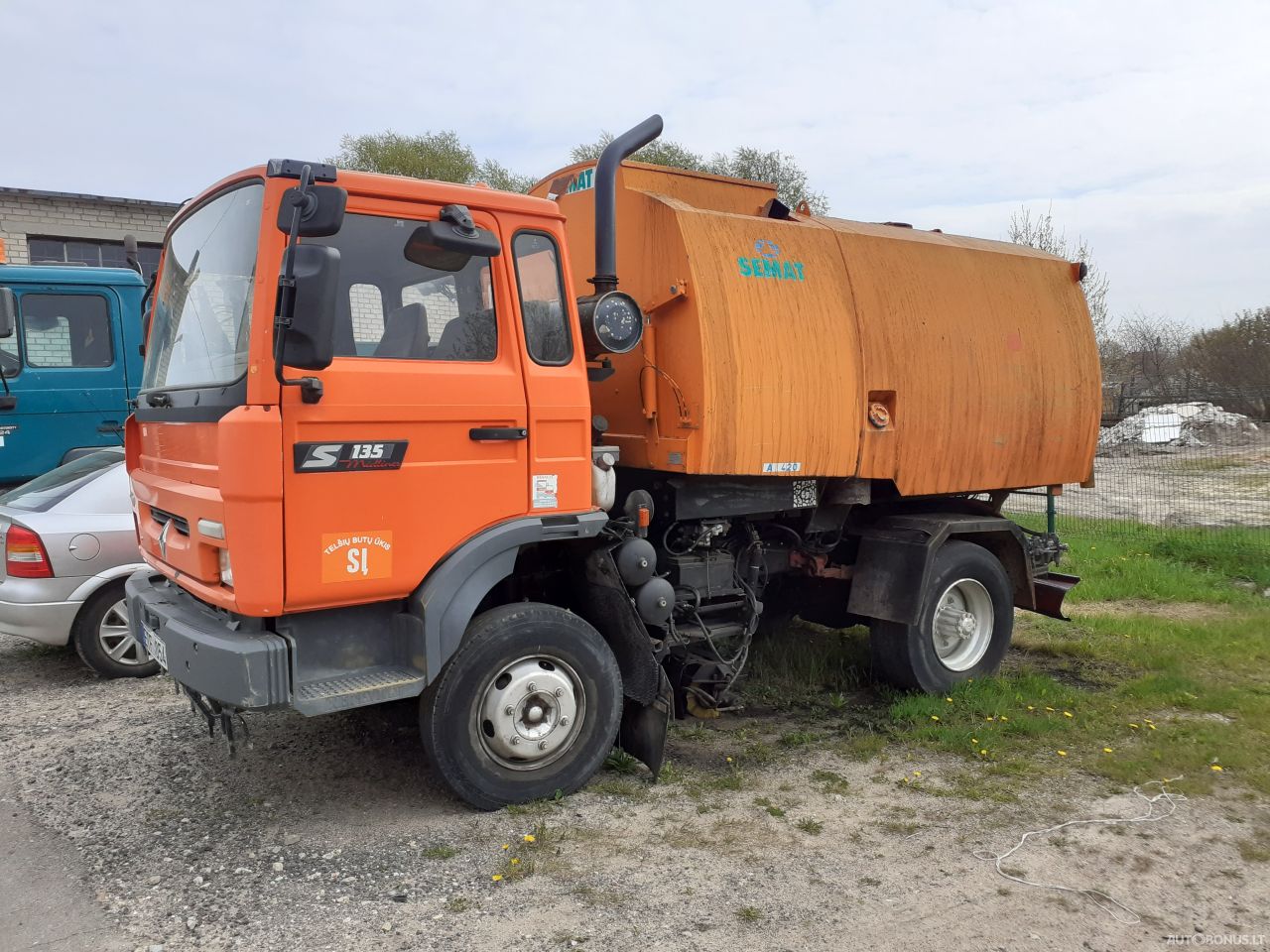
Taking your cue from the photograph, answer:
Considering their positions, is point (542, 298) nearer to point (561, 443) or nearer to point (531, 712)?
point (561, 443)

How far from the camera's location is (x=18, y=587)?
232 inches

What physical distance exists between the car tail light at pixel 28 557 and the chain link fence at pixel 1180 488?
685 centimetres

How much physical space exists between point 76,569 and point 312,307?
3.69 metres

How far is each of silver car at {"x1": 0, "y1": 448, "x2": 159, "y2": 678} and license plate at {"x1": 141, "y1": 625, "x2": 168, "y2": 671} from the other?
1.61 meters

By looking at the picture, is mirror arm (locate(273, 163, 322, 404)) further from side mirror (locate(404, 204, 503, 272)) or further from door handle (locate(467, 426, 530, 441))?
door handle (locate(467, 426, 530, 441))

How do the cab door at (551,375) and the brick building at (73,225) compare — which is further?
the brick building at (73,225)

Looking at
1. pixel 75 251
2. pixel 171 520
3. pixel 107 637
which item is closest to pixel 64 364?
pixel 107 637

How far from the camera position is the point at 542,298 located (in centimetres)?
429

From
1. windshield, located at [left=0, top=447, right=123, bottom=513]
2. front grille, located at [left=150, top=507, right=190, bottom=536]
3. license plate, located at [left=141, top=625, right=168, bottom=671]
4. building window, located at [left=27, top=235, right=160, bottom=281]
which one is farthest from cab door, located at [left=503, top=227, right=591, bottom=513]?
building window, located at [left=27, top=235, right=160, bottom=281]

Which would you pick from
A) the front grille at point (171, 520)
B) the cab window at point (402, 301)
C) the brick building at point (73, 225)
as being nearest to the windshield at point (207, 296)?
the cab window at point (402, 301)

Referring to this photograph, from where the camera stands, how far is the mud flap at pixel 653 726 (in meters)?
4.69

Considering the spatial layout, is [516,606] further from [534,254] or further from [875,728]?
[875,728]

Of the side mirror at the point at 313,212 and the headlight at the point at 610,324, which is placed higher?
the side mirror at the point at 313,212

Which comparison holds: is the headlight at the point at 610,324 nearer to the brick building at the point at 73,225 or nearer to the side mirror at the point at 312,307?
the side mirror at the point at 312,307
